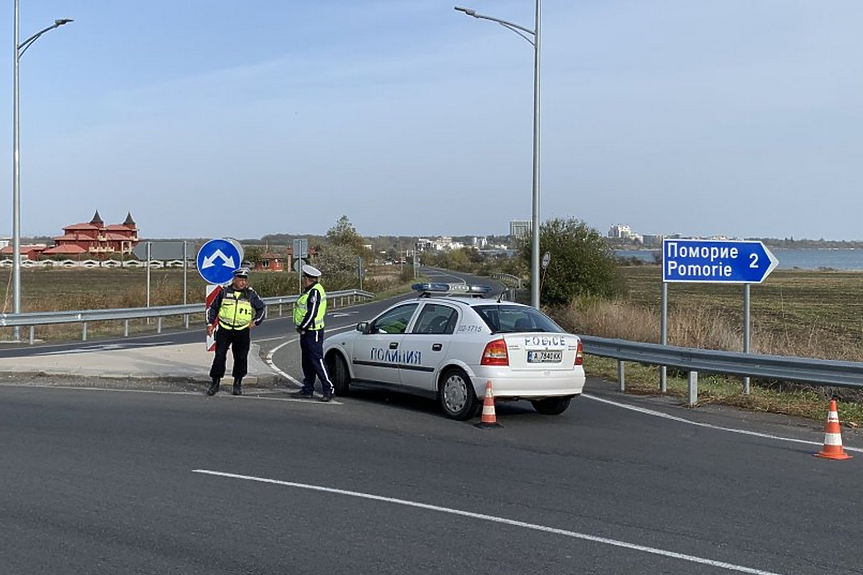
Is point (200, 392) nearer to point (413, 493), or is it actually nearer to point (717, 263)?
point (413, 493)

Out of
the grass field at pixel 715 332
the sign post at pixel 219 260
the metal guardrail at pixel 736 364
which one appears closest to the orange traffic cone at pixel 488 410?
the metal guardrail at pixel 736 364

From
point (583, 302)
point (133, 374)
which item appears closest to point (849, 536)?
point (133, 374)

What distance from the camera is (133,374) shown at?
639 inches

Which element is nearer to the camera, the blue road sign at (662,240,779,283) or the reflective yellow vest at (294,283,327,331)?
the reflective yellow vest at (294,283,327,331)

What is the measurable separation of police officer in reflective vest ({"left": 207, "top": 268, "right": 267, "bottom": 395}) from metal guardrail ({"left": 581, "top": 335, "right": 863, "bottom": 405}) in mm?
5684

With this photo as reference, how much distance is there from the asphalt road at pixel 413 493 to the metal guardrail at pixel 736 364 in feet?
2.51

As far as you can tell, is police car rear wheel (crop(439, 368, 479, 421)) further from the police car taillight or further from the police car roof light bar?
the police car roof light bar

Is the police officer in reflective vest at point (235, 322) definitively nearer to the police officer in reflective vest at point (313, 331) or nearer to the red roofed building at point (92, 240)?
the police officer in reflective vest at point (313, 331)

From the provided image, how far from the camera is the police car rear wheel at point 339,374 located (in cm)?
1429

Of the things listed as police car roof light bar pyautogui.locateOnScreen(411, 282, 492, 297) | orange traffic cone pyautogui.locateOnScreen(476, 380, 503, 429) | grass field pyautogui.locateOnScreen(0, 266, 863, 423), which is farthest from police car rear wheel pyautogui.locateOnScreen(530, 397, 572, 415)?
grass field pyautogui.locateOnScreen(0, 266, 863, 423)

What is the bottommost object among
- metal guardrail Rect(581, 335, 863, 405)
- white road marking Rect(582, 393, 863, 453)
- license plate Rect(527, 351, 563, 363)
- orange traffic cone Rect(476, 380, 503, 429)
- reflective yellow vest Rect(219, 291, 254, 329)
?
white road marking Rect(582, 393, 863, 453)

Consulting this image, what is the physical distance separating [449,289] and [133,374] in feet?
19.2

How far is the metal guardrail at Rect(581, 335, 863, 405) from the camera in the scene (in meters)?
12.5

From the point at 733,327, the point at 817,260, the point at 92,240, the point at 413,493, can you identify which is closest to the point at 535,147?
the point at 733,327
